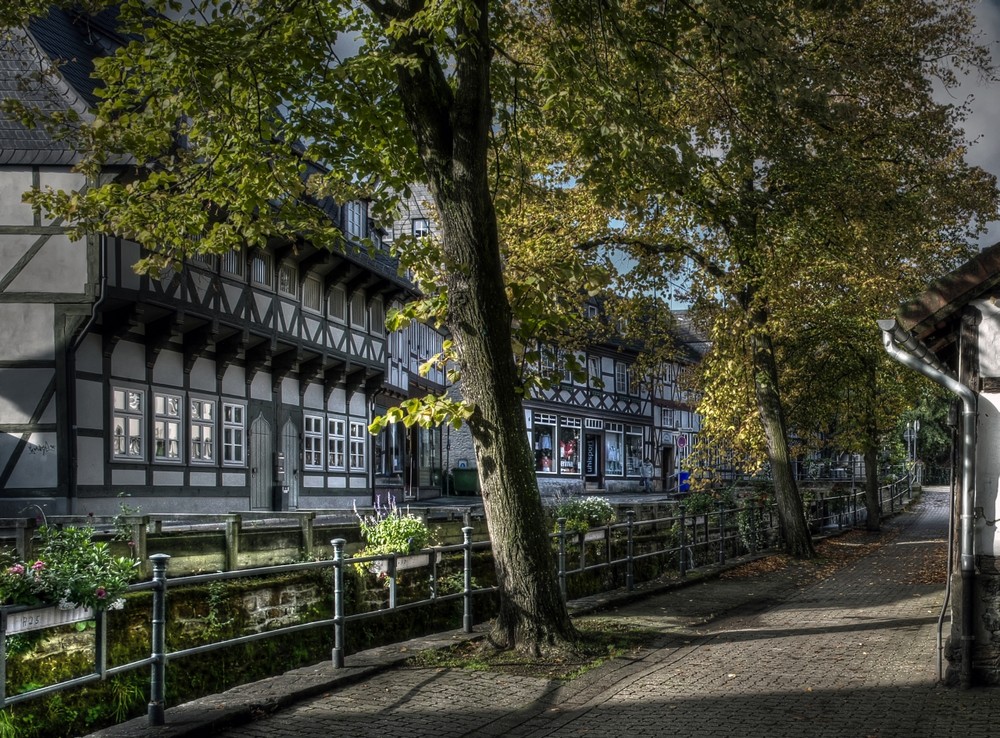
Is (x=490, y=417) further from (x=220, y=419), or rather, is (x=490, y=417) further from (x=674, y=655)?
(x=220, y=419)

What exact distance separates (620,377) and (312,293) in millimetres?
35981

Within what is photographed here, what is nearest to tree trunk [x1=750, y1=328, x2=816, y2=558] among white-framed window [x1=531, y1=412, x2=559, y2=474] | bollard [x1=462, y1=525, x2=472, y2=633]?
bollard [x1=462, y1=525, x2=472, y2=633]

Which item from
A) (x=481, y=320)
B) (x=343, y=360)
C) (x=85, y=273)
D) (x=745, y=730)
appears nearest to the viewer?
(x=745, y=730)

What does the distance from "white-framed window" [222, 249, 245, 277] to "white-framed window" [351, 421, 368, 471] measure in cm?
969

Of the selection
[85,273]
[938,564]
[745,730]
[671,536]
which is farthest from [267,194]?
[938,564]

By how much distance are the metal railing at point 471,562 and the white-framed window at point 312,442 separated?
10.1 meters

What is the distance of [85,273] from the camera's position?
21.1 metres

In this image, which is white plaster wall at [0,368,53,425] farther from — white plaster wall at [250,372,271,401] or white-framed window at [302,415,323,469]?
white-framed window at [302,415,323,469]

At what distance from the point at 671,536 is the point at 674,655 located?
11181 millimetres

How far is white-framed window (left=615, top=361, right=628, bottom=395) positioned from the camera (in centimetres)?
6450

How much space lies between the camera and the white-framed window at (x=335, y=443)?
33469 mm

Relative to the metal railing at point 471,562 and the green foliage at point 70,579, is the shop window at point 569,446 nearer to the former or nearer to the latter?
the metal railing at point 471,562

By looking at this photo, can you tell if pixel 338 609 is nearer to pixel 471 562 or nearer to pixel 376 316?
pixel 471 562

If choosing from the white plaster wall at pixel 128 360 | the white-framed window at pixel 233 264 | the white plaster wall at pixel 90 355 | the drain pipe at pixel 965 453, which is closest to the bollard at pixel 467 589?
the drain pipe at pixel 965 453
